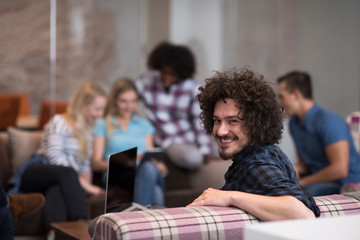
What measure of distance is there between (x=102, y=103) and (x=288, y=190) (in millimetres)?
2554

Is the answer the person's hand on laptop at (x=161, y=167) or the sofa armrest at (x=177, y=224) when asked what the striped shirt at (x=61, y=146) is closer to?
the person's hand on laptop at (x=161, y=167)

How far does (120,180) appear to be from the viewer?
2.45 metres

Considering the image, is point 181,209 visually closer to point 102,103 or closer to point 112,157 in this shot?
point 112,157

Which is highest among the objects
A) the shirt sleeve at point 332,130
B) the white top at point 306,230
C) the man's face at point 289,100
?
the man's face at point 289,100

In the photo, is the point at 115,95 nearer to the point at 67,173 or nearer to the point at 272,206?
the point at 67,173

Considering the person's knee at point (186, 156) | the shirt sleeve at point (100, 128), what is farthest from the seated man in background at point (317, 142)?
the shirt sleeve at point (100, 128)

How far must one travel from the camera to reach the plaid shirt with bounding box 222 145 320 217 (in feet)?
5.60

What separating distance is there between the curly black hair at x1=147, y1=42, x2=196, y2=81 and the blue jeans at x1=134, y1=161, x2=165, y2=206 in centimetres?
91

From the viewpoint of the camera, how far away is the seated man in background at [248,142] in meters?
1.71

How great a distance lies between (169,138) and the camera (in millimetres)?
4574

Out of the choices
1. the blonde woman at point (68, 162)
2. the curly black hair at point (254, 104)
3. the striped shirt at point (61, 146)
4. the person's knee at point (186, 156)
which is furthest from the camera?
the person's knee at point (186, 156)

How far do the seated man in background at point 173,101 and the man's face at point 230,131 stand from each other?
2.54 metres

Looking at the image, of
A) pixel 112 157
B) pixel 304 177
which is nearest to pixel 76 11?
pixel 304 177

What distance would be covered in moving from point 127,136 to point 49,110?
1308 mm
